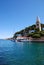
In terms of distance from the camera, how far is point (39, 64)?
677 inches

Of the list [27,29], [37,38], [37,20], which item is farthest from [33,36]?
[27,29]

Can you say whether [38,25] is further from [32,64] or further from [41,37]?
[32,64]

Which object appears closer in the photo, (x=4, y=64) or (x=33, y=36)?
(x=4, y=64)

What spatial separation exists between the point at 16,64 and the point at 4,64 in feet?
4.86

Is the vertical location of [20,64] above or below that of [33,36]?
below

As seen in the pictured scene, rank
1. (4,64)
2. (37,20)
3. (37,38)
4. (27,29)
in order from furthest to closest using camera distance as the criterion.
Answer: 1. (27,29)
2. (37,20)
3. (37,38)
4. (4,64)

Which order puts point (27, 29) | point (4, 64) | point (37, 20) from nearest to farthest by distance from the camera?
point (4, 64), point (37, 20), point (27, 29)

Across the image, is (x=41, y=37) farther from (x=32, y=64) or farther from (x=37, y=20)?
(x=32, y=64)

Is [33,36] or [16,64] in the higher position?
[33,36]

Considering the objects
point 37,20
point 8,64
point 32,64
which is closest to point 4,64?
point 8,64

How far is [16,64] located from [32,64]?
1992mm

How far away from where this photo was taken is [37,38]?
11619 cm

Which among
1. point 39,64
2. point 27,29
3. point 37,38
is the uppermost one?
point 27,29

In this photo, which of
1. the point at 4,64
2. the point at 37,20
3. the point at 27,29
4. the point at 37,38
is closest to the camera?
the point at 4,64
